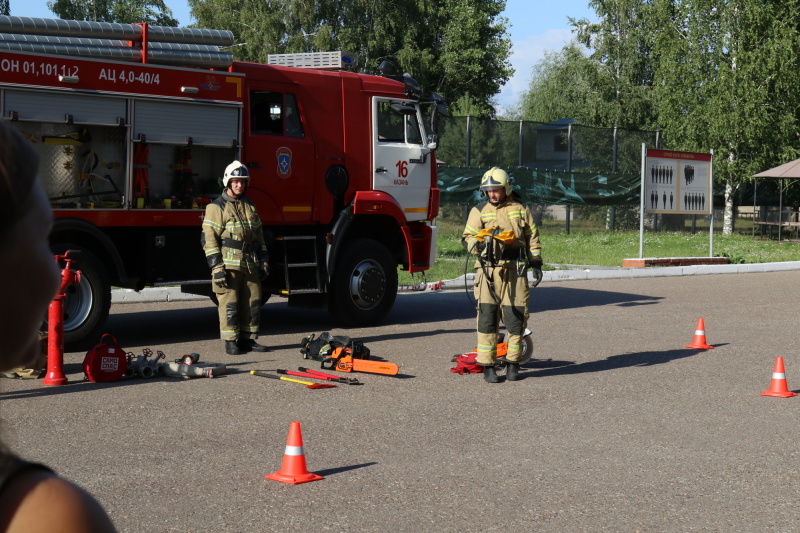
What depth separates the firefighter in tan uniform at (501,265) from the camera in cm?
964

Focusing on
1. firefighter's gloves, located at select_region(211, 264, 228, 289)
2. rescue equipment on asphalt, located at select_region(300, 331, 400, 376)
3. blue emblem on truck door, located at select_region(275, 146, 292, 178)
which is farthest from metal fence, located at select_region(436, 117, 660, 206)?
rescue equipment on asphalt, located at select_region(300, 331, 400, 376)

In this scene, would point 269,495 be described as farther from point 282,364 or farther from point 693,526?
point 282,364

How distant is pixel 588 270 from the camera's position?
2138cm

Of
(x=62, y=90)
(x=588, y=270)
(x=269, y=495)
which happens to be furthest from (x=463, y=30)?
(x=269, y=495)

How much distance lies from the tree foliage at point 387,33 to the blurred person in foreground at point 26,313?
1917 inches

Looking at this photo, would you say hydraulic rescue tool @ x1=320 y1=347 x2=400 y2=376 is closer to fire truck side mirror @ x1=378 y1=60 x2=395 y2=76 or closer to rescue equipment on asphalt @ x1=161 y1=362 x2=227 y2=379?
rescue equipment on asphalt @ x1=161 y1=362 x2=227 y2=379

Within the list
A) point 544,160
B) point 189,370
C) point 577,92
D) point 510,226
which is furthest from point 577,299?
point 577,92

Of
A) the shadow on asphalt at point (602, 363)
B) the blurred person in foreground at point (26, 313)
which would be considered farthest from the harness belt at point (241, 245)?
the blurred person in foreground at point (26, 313)

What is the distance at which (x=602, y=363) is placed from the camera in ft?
34.9

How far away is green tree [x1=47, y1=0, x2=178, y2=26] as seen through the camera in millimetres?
53638

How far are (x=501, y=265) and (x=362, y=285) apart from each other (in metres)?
3.72

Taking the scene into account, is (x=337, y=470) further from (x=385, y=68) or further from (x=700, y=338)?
(x=385, y=68)

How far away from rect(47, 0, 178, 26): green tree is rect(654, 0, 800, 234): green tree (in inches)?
1087

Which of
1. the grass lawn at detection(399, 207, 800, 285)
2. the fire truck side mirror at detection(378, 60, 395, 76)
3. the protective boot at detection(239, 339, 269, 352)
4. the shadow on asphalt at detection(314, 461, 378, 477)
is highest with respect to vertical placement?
the fire truck side mirror at detection(378, 60, 395, 76)
